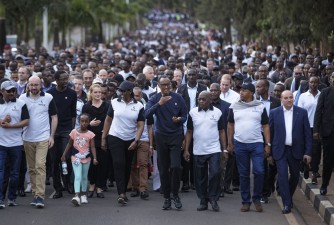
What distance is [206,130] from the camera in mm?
13922

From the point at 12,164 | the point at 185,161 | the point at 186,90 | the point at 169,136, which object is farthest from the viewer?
the point at 186,90

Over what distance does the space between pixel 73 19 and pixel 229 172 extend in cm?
4656

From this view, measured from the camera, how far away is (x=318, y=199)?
1442cm

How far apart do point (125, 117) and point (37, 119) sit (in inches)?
51.5

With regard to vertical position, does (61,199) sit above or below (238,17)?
below

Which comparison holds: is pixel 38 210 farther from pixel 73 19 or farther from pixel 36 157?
pixel 73 19

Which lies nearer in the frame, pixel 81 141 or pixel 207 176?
pixel 207 176

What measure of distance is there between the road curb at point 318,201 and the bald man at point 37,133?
402cm

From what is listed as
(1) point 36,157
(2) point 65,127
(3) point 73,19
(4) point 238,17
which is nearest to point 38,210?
(1) point 36,157

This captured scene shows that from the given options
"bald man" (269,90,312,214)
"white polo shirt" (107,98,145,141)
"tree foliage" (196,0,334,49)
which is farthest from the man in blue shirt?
"tree foliage" (196,0,334,49)

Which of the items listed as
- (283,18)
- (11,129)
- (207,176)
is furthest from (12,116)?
(283,18)

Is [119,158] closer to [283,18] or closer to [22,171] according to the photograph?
[22,171]

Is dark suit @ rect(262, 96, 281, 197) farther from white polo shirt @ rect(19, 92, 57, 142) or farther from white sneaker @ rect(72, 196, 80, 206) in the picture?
white polo shirt @ rect(19, 92, 57, 142)

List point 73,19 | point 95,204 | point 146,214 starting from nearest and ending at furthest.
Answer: point 146,214
point 95,204
point 73,19
